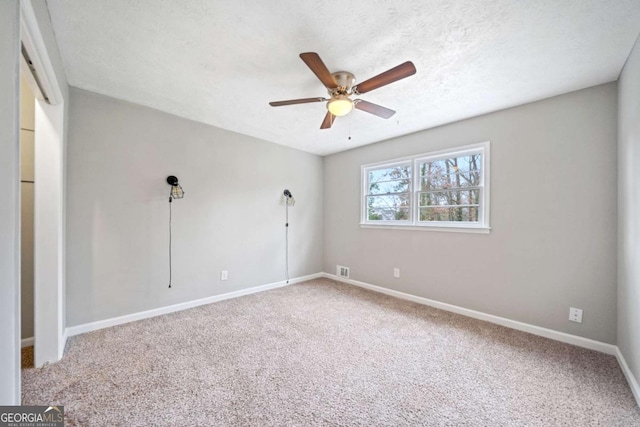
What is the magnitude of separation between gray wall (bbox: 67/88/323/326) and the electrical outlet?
347 cm

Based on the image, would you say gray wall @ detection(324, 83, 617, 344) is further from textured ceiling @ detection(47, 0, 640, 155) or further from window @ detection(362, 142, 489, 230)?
textured ceiling @ detection(47, 0, 640, 155)

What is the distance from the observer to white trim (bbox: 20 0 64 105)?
117cm

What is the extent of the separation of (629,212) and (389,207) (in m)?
2.37

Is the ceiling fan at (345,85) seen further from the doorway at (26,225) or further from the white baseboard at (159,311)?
the white baseboard at (159,311)

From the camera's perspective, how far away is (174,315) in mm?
2902

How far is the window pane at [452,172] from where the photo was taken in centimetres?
302

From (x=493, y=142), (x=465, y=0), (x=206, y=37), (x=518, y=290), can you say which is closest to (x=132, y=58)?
(x=206, y=37)

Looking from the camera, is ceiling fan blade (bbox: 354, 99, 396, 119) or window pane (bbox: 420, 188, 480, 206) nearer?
ceiling fan blade (bbox: 354, 99, 396, 119)

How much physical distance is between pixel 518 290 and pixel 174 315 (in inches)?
150

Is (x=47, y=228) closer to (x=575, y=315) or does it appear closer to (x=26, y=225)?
(x=26, y=225)

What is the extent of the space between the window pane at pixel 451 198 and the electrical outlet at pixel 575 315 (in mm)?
1313

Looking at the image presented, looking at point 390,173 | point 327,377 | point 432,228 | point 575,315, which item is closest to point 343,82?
point 390,173

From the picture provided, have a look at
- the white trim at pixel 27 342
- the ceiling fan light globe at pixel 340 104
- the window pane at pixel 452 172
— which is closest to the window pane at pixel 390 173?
the window pane at pixel 452 172

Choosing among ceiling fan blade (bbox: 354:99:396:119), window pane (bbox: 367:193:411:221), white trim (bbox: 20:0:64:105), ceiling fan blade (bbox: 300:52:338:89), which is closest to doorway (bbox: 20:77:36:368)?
white trim (bbox: 20:0:64:105)
